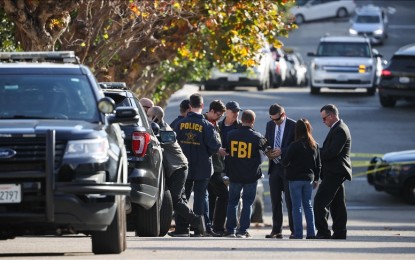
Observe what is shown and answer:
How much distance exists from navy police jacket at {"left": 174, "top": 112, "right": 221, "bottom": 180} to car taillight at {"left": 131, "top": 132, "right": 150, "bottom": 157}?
8.59ft

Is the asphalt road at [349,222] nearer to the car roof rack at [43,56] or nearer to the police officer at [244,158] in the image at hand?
the police officer at [244,158]

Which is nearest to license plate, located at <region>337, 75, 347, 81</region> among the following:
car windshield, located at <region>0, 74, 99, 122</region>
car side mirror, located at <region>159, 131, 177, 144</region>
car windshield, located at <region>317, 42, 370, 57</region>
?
car windshield, located at <region>317, 42, 370, 57</region>

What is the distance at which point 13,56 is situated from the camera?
1307cm

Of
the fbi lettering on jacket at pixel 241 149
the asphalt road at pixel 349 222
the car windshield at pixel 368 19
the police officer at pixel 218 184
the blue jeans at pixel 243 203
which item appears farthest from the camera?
the car windshield at pixel 368 19

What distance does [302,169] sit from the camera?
1681cm

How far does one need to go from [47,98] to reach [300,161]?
5.43 metres

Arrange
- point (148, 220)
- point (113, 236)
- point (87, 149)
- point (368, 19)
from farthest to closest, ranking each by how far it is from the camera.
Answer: point (368, 19)
point (148, 220)
point (113, 236)
point (87, 149)

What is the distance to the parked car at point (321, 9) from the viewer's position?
75250 millimetres

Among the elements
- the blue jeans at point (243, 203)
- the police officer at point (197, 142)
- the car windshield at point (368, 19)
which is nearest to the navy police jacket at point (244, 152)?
the blue jeans at point (243, 203)

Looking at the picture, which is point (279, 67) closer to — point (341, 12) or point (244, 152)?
point (341, 12)

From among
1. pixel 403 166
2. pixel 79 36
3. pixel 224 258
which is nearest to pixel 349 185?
pixel 403 166

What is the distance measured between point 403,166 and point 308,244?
12.5m

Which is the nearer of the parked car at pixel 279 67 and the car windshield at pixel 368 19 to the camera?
the parked car at pixel 279 67

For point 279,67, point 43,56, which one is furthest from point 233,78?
point 43,56
